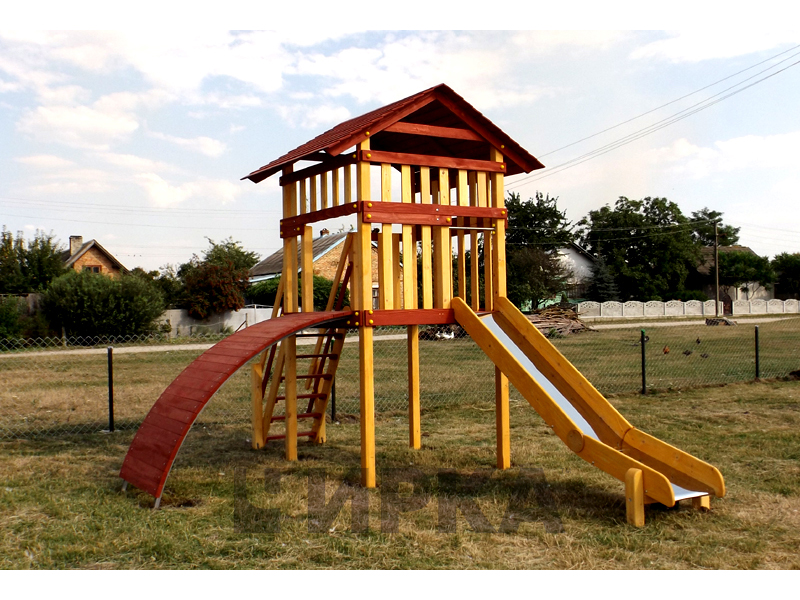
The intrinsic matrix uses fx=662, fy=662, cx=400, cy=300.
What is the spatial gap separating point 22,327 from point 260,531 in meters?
23.4

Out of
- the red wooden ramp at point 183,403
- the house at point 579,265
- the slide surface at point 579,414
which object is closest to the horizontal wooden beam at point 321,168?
the red wooden ramp at point 183,403

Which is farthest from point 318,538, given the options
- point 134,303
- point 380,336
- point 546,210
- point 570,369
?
point 546,210

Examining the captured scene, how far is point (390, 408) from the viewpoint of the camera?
11.0 m

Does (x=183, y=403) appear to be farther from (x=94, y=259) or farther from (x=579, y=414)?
(x=94, y=259)

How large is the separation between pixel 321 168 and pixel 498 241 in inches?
87.1

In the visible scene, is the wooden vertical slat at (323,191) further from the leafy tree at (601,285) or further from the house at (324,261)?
the leafy tree at (601,285)

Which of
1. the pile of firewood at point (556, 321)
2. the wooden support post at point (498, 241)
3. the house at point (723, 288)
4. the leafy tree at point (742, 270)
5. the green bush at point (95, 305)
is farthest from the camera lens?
the house at point (723, 288)

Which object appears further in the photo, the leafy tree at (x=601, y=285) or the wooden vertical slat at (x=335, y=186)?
the leafy tree at (x=601, y=285)

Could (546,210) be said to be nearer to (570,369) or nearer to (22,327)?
(22,327)

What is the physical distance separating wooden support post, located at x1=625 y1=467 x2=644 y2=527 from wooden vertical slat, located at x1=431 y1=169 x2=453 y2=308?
9.28ft

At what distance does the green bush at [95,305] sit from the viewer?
25.0 meters

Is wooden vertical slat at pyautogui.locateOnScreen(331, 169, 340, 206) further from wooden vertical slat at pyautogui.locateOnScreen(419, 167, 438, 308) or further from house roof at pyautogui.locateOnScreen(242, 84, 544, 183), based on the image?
wooden vertical slat at pyautogui.locateOnScreen(419, 167, 438, 308)

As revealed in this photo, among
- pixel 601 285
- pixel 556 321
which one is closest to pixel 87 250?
pixel 556 321

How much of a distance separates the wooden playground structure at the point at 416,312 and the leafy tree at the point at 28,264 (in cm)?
2682
